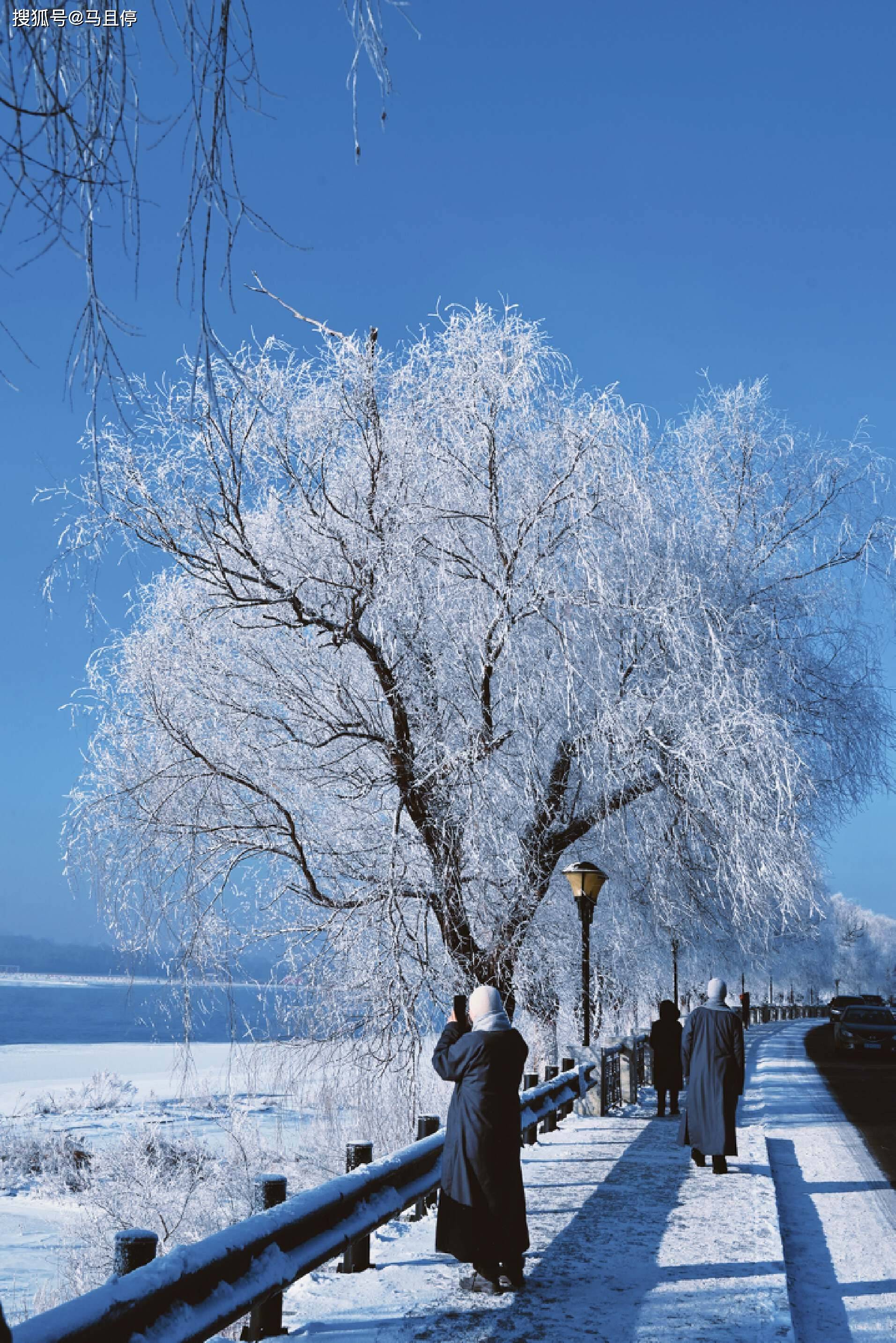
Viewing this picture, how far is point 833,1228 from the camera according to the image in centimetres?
848

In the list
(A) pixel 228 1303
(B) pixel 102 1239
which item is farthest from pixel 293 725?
(A) pixel 228 1303

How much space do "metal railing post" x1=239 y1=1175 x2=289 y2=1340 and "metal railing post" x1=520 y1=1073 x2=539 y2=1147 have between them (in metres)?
5.67

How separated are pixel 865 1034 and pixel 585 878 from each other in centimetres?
2250

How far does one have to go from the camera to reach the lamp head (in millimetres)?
13445

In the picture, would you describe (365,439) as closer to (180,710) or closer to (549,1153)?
(180,710)

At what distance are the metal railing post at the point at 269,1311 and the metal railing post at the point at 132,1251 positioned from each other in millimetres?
853

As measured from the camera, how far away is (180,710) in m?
13.4

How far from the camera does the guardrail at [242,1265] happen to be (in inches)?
134

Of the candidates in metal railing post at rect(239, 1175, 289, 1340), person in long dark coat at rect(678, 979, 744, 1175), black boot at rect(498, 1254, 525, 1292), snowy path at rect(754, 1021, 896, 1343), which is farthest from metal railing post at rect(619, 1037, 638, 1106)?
metal railing post at rect(239, 1175, 289, 1340)

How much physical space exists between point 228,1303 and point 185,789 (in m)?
9.38

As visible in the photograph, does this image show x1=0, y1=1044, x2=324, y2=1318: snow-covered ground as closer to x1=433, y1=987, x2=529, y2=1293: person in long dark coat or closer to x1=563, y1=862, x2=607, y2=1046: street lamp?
x1=563, y1=862, x2=607, y2=1046: street lamp

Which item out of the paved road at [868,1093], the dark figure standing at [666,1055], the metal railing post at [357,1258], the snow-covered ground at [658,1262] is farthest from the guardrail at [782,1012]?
the metal railing post at [357,1258]

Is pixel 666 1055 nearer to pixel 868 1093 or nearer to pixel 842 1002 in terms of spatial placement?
pixel 868 1093

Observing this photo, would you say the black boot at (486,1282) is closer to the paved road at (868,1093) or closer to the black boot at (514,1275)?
the black boot at (514,1275)
